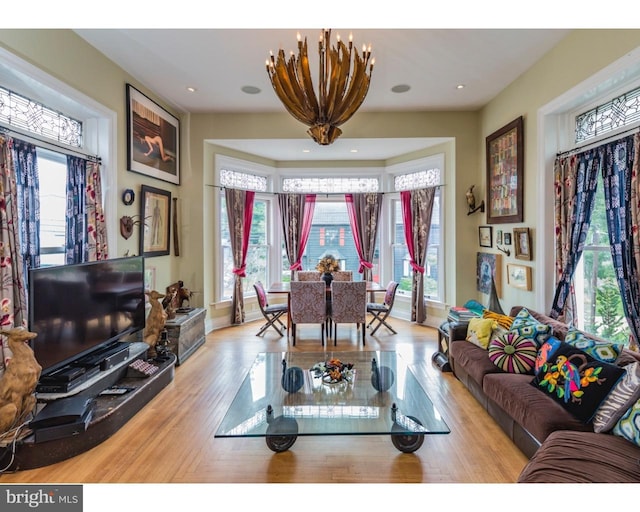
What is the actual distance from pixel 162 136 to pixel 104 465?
3.81m

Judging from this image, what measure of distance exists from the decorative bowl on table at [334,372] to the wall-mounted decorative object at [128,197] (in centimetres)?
282

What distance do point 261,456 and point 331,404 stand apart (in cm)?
57

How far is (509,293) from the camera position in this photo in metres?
4.05

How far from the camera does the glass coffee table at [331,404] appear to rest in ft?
6.39

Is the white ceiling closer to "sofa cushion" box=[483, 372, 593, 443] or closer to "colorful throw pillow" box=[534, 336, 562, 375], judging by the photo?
"colorful throw pillow" box=[534, 336, 562, 375]

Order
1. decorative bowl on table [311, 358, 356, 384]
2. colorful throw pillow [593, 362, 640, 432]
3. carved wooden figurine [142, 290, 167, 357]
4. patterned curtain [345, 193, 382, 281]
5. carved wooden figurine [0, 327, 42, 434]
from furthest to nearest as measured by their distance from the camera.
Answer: patterned curtain [345, 193, 382, 281], carved wooden figurine [142, 290, 167, 357], decorative bowl on table [311, 358, 356, 384], carved wooden figurine [0, 327, 42, 434], colorful throw pillow [593, 362, 640, 432]

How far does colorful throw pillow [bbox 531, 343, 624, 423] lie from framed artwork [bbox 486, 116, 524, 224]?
6.74ft

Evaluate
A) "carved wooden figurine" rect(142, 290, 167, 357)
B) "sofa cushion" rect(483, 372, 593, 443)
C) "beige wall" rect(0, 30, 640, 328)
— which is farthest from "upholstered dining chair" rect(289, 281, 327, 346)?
"sofa cushion" rect(483, 372, 593, 443)

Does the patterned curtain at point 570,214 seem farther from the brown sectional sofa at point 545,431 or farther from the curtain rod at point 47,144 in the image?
the curtain rod at point 47,144

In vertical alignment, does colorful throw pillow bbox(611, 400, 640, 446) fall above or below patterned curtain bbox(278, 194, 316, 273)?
below

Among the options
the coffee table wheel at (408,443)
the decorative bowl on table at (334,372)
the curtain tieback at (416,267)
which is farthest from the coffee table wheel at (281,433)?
the curtain tieback at (416,267)

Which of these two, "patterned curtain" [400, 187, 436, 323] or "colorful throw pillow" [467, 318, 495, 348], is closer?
"colorful throw pillow" [467, 318, 495, 348]

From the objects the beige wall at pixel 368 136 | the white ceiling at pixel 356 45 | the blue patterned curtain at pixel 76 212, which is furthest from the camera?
the beige wall at pixel 368 136

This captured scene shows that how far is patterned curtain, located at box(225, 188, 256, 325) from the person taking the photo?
5.39 metres
